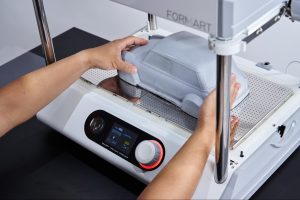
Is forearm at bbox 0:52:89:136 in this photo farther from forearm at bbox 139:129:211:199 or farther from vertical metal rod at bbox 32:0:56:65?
forearm at bbox 139:129:211:199

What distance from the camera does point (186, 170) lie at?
95 centimetres

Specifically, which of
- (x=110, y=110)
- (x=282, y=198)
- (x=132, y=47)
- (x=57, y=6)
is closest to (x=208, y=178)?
(x=282, y=198)

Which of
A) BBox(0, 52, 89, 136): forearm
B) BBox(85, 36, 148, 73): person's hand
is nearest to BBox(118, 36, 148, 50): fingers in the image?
BBox(85, 36, 148, 73): person's hand

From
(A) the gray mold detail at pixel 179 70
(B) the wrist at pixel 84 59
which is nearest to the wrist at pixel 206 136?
(A) the gray mold detail at pixel 179 70

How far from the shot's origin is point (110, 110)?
1.21m

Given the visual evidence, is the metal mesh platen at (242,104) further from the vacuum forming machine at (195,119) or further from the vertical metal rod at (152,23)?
the vertical metal rod at (152,23)

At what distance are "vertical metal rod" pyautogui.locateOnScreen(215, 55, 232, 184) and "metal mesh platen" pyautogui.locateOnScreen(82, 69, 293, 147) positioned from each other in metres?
0.10

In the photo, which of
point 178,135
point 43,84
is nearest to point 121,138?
point 178,135

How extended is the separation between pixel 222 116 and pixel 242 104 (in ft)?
1.02

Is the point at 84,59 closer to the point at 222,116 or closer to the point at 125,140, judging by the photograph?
the point at 125,140

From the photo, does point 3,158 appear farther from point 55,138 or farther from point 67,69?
point 67,69

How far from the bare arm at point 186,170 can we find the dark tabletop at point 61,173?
0.20 m

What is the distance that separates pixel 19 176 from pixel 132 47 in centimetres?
41

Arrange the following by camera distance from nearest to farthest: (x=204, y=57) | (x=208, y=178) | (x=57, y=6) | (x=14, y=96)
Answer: (x=208, y=178)
(x=204, y=57)
(x=14, y=96)
(x=57, y=6)
